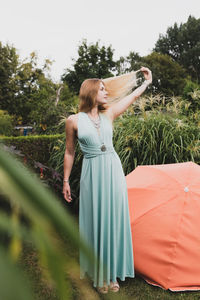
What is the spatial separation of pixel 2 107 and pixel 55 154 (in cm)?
1732

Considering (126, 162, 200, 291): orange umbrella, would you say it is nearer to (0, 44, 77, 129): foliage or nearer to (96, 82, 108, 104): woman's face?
(96, 82, 108, 104): woman's face

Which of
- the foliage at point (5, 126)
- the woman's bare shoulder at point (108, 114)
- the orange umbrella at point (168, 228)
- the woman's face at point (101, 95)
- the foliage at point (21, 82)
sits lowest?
the orange umbrella at point (168, 228)

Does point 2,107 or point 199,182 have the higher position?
point 2,107

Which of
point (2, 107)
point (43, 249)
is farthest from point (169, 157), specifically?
point (2, 107)

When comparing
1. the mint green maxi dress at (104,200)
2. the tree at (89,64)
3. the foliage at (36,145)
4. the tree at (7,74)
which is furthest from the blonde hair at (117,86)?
the tree at (89,64)

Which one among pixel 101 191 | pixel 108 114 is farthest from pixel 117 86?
pixel 101 191

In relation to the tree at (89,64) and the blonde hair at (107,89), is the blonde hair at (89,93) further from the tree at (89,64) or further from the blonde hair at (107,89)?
the tree at (89,64)

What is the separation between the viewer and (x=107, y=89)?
305 cm

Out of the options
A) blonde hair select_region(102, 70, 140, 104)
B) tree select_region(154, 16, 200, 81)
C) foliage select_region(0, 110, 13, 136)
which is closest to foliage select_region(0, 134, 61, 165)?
foliage select_region(0, 110, 13, 136)

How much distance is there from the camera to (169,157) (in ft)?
14.0

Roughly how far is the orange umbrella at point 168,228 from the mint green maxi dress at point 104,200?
0.21 metres

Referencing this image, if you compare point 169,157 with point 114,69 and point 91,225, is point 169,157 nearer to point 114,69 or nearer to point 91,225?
point 91,225

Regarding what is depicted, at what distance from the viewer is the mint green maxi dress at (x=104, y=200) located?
253 centimetres

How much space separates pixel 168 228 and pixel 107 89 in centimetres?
158
